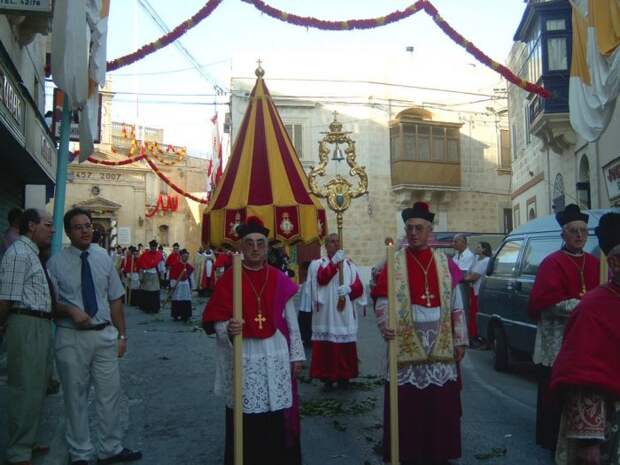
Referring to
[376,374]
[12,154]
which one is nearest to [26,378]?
[376,374]

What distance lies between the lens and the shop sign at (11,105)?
739 cm

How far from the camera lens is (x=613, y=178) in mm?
13789

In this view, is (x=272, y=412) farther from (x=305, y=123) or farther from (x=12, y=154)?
(x=305, y=123)

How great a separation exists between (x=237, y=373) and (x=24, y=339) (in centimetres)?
→ 177

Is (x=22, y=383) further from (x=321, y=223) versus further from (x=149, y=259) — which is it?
(x=149, y=259)

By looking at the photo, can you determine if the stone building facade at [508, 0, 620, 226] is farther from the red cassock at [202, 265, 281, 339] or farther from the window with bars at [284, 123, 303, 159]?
the red cassock at [202, 265, 281, 339]

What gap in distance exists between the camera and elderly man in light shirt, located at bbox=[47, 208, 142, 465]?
4.92m

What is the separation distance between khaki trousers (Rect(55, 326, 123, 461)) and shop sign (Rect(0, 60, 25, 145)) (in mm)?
3570

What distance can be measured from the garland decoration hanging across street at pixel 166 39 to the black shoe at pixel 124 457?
6854 mm

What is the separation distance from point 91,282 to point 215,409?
260 cm

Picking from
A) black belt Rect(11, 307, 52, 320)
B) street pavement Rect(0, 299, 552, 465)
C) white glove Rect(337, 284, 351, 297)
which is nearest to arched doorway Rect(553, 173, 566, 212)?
street pavement Rect(0, 299, 552, 465)

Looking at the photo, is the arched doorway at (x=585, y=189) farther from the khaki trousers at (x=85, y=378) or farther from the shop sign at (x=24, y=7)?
the khaki trousers at (x=85, y=378)

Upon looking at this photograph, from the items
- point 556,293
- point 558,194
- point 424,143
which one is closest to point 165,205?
point 424,143

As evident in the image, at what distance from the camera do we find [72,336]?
16.3 ft
